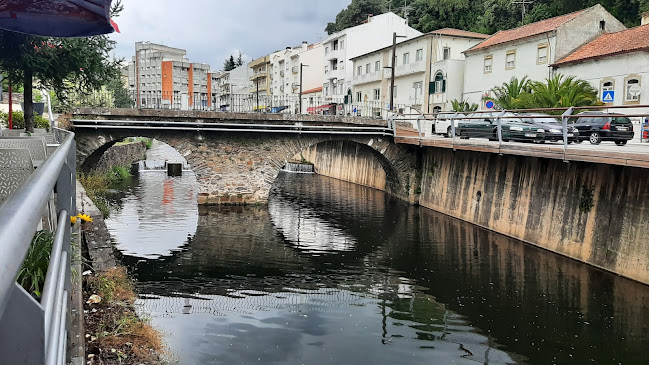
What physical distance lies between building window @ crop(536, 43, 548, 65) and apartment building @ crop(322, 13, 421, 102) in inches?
743

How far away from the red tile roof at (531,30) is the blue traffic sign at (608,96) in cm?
536

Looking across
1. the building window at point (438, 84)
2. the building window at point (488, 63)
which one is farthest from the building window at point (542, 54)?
the building window at point (438, 84)

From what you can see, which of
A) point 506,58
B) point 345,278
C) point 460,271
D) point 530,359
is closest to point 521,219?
point 460,271

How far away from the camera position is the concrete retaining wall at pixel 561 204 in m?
12.1

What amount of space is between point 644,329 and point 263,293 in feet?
23.4

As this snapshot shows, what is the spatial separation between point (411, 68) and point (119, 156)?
21529 mm

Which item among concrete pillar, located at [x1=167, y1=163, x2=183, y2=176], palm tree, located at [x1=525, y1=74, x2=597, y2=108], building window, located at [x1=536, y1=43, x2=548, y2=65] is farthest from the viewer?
concrete pillar, located at [x1=167, y1=163, x2=183, y2=176]

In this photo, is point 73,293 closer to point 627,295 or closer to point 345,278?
point 345,278

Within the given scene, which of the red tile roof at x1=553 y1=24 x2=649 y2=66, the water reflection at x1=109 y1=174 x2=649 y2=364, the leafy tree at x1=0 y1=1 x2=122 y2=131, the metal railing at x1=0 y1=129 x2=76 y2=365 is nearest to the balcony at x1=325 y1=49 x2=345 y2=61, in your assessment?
the red tile roof at x1=553 y1=24 x2=649 y2=66

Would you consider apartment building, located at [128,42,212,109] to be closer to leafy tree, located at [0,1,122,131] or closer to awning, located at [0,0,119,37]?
leafy tree, located at [0,1,122,131]

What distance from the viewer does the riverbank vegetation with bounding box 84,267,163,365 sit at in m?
5.52

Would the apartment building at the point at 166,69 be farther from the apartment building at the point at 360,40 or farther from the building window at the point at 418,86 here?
A: the building window at the point at 418,86

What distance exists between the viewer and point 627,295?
1118 cm

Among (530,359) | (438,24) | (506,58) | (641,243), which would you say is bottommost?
(530,359)
